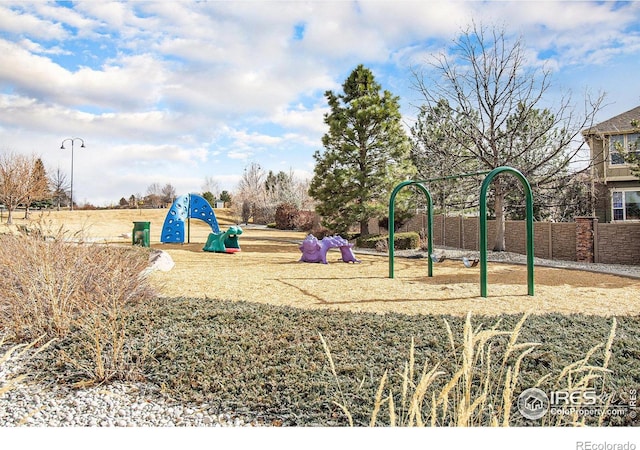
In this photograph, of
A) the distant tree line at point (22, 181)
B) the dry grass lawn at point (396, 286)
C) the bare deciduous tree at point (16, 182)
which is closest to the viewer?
the dry grass lawn at point (396, 286)

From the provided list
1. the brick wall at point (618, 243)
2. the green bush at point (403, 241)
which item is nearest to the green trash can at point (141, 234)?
the green bush at point (403, 241)

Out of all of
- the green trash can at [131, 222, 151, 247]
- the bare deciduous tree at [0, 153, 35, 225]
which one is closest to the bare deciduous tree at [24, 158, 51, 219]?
the bare deciduous tree at [0, 153, 35, 225]

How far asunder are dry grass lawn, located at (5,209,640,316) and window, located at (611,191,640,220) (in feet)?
32.1

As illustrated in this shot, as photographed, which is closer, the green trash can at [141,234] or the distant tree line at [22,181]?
the green trash can at [141,234]

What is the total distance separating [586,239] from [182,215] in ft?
36.4

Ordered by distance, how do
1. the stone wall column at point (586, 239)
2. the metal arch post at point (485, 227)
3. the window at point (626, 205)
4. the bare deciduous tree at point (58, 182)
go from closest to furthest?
the metal arch post at point (485, 227) < the stone wall column at point (586, 239) < the window at point (626, 205) < the bare deciduous tree at point (58, 182)

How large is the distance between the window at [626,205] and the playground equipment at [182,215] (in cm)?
1377

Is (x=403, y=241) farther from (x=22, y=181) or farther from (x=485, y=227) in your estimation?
(x=22, y=181)

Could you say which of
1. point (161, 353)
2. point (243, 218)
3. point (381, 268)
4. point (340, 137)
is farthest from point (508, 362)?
point (243, 218)

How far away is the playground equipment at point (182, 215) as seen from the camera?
47.0 ft

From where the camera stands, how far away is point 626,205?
53.3 feet

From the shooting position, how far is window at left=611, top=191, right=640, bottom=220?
1608cm

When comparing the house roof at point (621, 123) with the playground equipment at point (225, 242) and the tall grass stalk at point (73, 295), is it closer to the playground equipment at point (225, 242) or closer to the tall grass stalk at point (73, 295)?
the playground equipment at point (225, 242)

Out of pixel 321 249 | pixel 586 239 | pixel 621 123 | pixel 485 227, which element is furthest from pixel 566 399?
pixel 621 123
